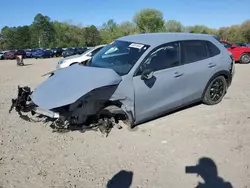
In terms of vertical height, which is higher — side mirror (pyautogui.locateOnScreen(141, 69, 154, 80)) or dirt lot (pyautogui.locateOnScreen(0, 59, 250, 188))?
side mirror (pyautogui.locateOnScreen(141, 69, 154, 80))

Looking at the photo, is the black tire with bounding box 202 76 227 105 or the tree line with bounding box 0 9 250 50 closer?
the black tire with bounding box 202 76 227 105

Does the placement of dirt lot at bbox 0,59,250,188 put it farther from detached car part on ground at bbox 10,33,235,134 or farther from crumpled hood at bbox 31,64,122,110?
crumpled hood at bbox 31,64,122,110

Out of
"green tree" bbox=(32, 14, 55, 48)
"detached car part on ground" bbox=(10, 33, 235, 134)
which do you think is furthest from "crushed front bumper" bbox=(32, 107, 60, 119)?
"green tree" bbox=(32, 14, 55, 48)

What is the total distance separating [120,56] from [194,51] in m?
1.71

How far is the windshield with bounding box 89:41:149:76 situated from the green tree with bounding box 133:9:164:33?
70.6 meters

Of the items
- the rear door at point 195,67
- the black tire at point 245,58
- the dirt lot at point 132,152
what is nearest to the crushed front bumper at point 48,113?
the dirt lot at point 132,152

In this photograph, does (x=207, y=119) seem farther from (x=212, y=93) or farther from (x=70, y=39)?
(x=70, y=39)

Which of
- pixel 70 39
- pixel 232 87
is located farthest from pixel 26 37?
pixel 232 87

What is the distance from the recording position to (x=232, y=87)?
9.19m

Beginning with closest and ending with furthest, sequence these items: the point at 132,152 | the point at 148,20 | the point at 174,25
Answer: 1. the point at 132,152
2. the point at 148,20
3. the point at 174,25

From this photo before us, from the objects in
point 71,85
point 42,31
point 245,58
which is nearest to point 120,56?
point 71,85

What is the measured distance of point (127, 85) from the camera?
4.97m

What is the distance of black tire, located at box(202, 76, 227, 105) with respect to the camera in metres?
6.54

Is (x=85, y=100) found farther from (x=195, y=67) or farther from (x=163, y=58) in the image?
(x=195, y=67)
